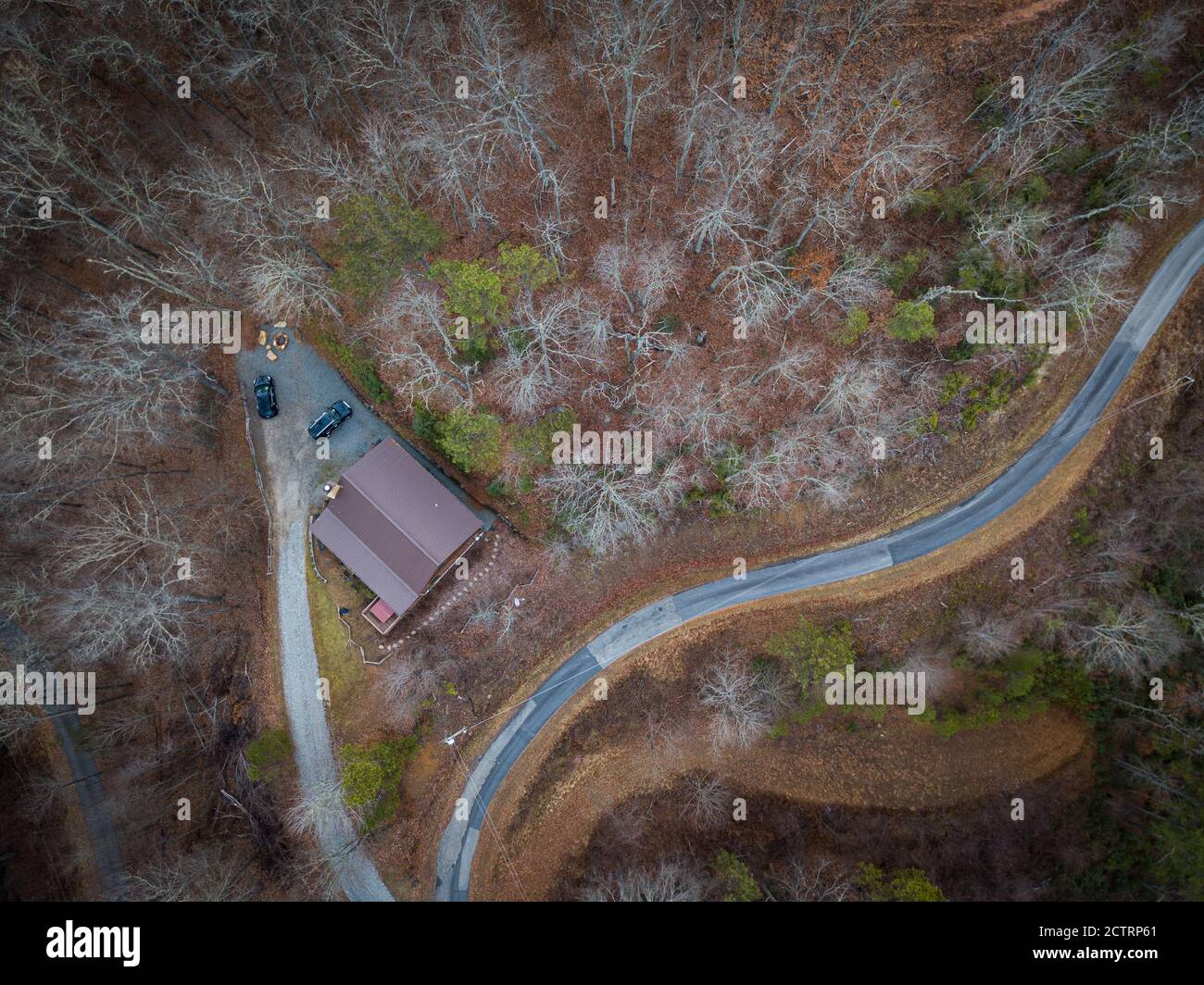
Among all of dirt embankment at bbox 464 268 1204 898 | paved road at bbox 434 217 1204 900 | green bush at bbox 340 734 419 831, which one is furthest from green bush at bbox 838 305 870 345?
green bush at bbox 340 734 419 831

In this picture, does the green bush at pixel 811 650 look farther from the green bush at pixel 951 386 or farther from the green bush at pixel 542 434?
the green bush at pixel 542 434

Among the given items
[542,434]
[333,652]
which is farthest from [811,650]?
[333,652]

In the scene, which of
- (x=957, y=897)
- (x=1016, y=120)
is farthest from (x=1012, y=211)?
(x=957, y=897)

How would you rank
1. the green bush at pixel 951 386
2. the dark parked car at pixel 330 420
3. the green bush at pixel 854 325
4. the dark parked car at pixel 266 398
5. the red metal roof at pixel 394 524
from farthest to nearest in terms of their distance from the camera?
1. the dark parked car at pixel 266 398
2. the dark parked car at pixel 330 420
3. the green bush at pixel 951 386
4. the red metal roof at pixel 394 524
5. the green bush at pixel 854 325

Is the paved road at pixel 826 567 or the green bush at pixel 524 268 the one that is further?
the paved road at pixel 826 567

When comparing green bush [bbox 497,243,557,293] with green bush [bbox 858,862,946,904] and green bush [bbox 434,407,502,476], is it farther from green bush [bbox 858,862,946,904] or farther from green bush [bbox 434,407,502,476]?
green bush [bbox 858,862,946,904]

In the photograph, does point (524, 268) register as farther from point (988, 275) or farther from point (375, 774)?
point (375, 774)

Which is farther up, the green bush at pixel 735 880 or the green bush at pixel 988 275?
the green bush at pixel 988 275

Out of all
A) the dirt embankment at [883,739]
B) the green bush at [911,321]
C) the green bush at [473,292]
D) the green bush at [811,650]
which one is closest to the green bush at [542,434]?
the green bush at [473,292]
